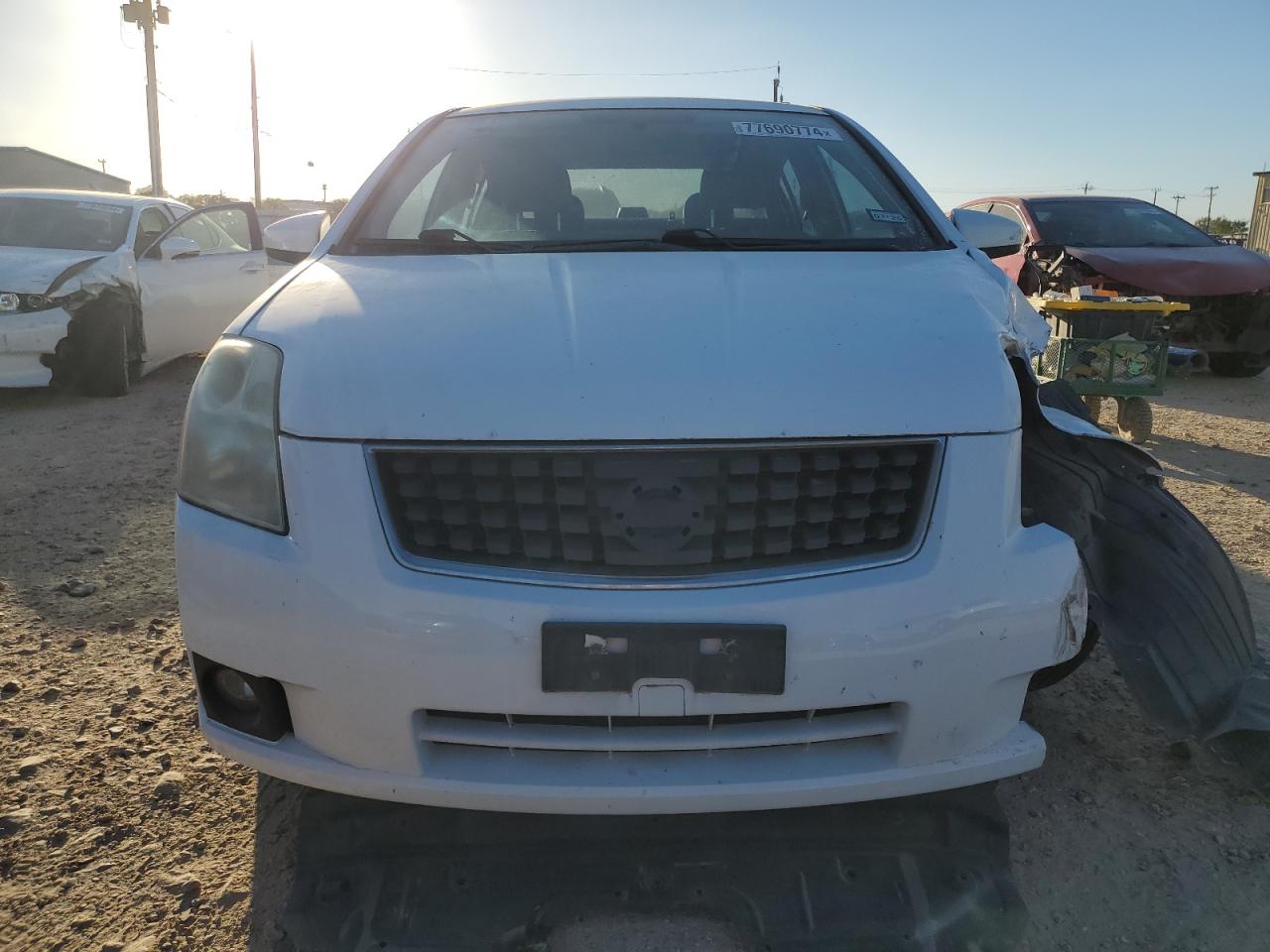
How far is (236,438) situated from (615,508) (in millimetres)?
701

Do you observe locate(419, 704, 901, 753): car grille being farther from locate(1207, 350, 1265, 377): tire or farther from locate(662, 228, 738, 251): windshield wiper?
locate(1207, 350, 1265, 377): tire

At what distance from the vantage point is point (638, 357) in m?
1.60

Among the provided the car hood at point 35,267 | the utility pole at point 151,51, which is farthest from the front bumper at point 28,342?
the utility pole at point 151,51

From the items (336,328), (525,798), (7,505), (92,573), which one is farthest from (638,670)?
(7,505)

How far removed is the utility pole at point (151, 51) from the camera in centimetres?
2220

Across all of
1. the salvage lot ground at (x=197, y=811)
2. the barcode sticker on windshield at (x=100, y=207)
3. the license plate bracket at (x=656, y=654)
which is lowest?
the salvage lot ground at (x=197, y=811)

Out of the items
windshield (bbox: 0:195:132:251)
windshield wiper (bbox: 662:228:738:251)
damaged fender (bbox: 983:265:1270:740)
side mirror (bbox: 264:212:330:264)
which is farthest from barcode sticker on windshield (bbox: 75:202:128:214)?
damaged fender (bbox: 983:265:1270:740)

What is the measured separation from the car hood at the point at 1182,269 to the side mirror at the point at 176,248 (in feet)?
21.8

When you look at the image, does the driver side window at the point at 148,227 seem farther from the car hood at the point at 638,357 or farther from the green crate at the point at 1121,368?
the green crate at the point at 1121,368

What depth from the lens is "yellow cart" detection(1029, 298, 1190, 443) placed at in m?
5.33

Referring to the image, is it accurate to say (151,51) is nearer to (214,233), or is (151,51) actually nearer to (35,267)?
(214,233)

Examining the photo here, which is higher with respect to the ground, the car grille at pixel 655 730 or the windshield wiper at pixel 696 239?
the windshield wiper at pixel 696 239

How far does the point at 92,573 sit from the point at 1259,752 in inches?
140

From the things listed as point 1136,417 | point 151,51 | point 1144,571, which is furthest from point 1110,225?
point 151,51
